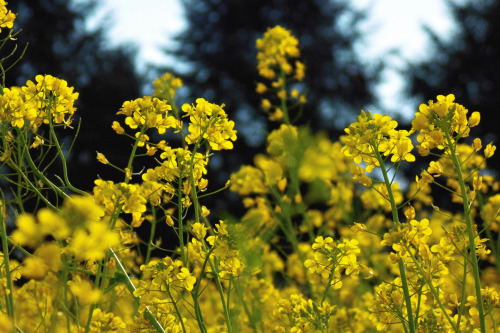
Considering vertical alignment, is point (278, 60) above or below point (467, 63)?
below

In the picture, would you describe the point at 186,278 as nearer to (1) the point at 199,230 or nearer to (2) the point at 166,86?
(1) the point at 199,230

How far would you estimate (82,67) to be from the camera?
36.2ft

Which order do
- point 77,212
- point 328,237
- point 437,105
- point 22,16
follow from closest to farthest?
point 77,212 < point 437,105 < point 328,237 < point 22,16

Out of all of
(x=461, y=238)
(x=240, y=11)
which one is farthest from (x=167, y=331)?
(x=240, y=11)

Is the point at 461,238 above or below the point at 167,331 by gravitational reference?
above

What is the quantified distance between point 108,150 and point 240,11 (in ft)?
13.9

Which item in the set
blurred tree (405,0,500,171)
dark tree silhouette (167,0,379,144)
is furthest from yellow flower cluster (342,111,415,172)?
blurred tree (405,0,500,171)

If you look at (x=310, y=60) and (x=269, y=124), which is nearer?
(x=269, y=124)

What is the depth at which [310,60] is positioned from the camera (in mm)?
11438

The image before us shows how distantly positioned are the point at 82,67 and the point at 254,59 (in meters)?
3.22

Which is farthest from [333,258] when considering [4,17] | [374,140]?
[4,17]

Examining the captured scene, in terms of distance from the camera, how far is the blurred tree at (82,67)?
994 cm

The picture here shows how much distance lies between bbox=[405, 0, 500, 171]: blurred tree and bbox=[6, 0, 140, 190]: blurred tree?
550 cm

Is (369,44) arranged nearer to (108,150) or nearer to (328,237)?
(108,150)
